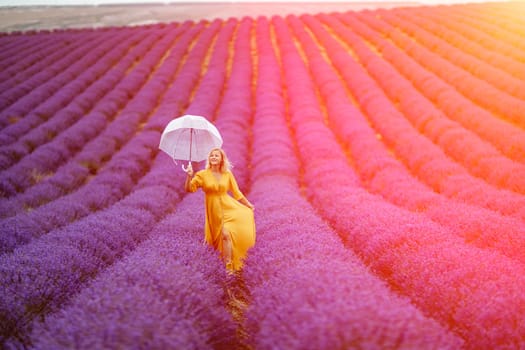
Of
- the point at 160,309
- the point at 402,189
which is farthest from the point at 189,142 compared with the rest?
the point at 402,189

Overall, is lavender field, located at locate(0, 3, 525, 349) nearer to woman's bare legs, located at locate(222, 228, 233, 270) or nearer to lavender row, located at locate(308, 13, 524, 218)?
lavender row, located at locate(308, 13, 524, 218)

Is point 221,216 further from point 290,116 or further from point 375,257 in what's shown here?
point 290,116

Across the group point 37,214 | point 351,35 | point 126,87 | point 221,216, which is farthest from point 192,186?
point 351,35

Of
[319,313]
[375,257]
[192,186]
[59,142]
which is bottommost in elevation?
[59,142]

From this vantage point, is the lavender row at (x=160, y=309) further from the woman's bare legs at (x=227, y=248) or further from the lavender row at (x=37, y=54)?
the lavender row at (x=37, y=54)

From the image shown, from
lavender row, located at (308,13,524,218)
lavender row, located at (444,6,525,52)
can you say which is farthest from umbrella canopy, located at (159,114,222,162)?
lavender row, located at (444,6,525,52)

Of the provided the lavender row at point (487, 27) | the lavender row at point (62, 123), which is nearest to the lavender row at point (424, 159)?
the lavender row at point (487, 27)

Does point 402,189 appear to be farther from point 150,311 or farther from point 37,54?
point 37,54
